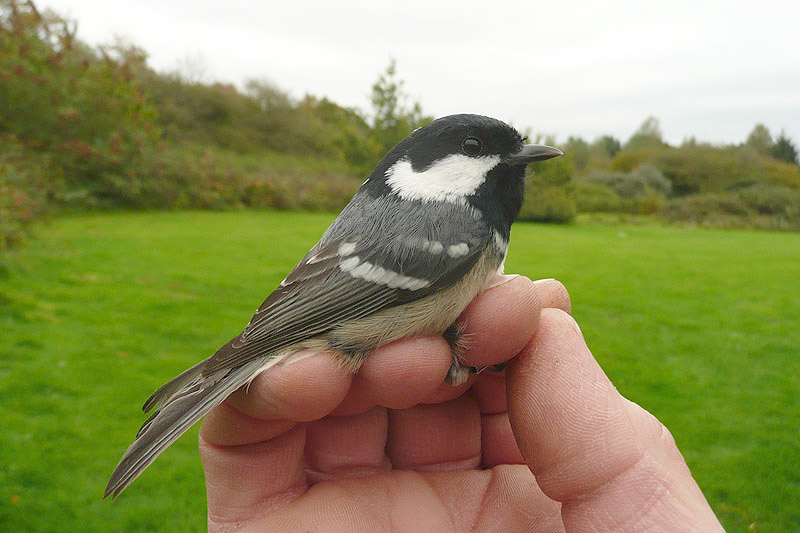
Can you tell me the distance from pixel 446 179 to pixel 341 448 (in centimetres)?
85

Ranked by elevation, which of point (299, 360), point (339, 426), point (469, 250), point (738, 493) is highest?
point (469, 250)

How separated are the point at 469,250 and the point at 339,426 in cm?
67

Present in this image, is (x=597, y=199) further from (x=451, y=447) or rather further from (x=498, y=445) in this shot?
(x=451, y=447)

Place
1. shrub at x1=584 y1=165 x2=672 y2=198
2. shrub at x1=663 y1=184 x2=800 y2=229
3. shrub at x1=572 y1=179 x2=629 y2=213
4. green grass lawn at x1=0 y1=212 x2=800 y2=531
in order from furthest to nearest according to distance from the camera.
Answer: shrub at x1=584 y1=165 x2=672 y2=198 < shrub at x1=572 y1=179 x2=629 y2=213 < shrub at x1=663 y1=184 x2=800 y2=229 < green grass lawn at x1=0 y1=212 x2=800 y2=531

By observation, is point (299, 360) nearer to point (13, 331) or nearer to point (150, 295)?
point (13, 331)

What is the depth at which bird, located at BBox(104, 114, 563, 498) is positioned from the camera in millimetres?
1218

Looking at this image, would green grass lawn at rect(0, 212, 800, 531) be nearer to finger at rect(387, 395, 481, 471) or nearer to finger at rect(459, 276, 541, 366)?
finger at rect(387, 395, 481, 471)

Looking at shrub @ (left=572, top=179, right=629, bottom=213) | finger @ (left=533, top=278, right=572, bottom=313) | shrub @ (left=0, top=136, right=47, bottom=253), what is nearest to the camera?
finger @ (left=533, top=278, right=572, bottom=313)

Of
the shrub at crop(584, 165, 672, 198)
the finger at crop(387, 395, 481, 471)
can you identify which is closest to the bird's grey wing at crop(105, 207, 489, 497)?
the finger at crop(387, 395, 481, 471)

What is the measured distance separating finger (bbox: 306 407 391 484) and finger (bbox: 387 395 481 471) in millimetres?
81

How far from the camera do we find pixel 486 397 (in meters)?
1.61

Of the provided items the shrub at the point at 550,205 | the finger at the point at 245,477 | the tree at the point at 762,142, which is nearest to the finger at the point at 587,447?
the finger at the point at 245,477

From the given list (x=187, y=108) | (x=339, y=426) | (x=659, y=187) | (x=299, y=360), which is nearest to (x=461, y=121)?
(x=299, y=360)

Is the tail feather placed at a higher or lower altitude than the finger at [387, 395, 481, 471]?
higher
